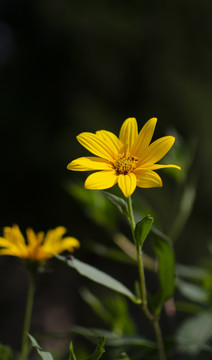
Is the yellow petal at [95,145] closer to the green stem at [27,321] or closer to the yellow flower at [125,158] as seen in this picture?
the yellow flower at [125,158]

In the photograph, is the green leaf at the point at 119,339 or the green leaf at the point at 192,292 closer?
the green leaf at the point at 119,339

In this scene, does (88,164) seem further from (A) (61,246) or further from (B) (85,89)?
(B) (85,89)

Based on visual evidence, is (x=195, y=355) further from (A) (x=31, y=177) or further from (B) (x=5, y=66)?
(B) (x=5, y=66)

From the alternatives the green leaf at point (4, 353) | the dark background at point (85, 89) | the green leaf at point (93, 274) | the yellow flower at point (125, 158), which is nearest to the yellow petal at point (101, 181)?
the yellow flower at point (125, 158)

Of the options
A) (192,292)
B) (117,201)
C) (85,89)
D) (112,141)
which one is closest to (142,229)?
(117,201)

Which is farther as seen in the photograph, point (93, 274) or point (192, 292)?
point (192, 292)

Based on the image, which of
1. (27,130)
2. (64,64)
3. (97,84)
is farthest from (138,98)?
(27,130)

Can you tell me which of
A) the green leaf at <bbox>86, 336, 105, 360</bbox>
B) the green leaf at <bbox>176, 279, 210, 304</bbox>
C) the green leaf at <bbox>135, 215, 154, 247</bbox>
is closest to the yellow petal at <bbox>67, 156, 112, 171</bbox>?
the green leaf at <bbox>135, 215, 154, 247</bbox>
